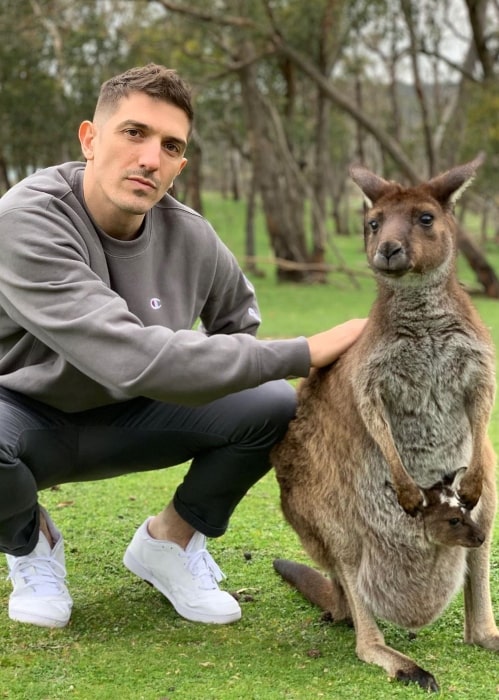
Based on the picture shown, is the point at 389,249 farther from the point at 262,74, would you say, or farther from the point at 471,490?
the point at 262,74

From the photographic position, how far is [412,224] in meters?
2.31

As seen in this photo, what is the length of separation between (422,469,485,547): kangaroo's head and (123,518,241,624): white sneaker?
65 centimetres

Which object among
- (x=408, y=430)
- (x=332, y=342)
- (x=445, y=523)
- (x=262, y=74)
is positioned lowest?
(x=445, y=523)

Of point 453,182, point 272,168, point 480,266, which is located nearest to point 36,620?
point 453,182

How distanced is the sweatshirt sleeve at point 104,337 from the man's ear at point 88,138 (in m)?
0.25

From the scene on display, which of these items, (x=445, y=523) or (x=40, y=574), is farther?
(x=40, y=574)

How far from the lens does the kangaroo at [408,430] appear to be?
2.28m

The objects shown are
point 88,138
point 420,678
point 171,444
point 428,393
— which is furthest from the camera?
point 171,444

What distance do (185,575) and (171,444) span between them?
374 millimetres

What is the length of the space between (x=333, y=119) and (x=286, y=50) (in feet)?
45.2

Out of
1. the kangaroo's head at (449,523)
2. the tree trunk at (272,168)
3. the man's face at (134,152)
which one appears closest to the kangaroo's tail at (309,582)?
the kangaroo's head at (449,523)

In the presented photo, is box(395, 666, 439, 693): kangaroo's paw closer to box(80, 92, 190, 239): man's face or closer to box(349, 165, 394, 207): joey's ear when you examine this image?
box(349, 165, 394, 207): joey's ear

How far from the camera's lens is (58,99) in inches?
629

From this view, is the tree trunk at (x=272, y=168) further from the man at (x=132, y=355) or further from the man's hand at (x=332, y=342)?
the man's hand at (x=332, y=342)
